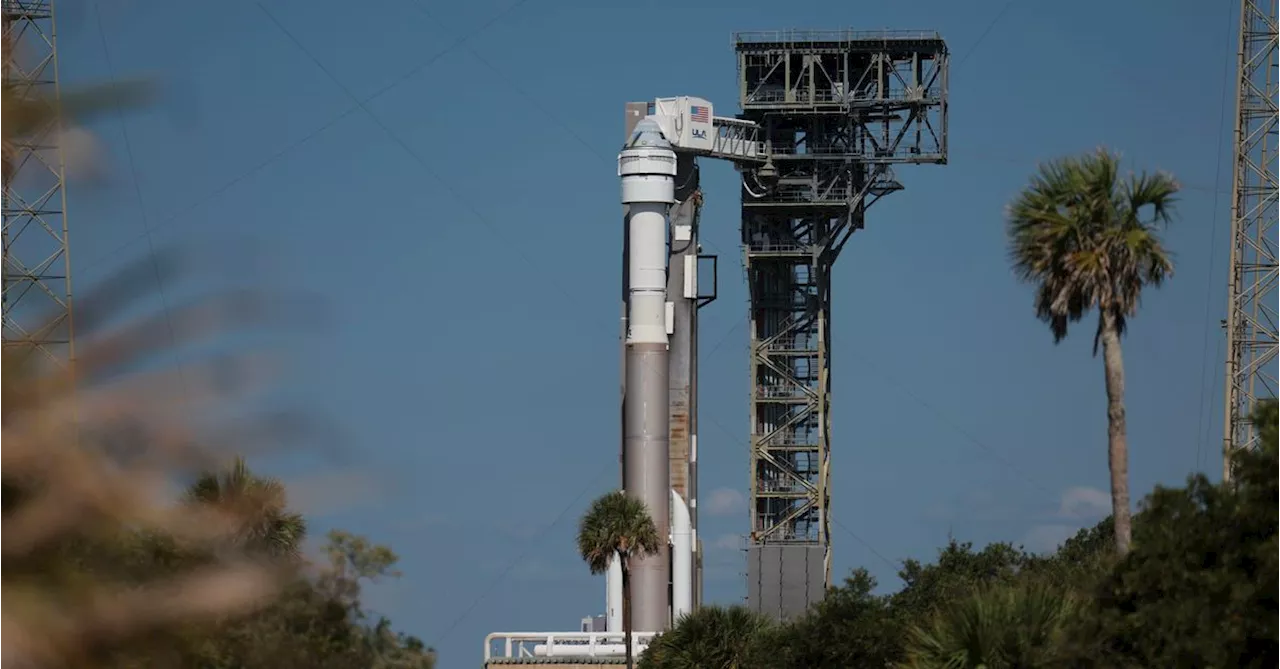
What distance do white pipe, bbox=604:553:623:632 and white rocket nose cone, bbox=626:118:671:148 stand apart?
1997cm

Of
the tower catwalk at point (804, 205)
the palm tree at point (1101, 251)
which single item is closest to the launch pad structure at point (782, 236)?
the tower catwalk at point (804, 205)

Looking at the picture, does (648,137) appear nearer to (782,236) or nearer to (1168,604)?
(782,236)

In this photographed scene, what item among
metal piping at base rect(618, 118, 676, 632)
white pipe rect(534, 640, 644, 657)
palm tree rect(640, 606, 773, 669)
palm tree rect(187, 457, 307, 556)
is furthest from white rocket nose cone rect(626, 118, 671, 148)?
palm tree rect(187, 457, 307, 556)

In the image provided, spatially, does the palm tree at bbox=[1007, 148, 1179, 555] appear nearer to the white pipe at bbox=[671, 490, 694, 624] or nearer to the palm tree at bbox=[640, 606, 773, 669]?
the palm tree at bbox=[640, 606, 773, 669]

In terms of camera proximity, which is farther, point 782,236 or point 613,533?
point 782,236

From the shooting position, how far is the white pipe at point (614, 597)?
311ft

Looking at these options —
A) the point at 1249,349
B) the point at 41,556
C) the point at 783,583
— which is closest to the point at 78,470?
the point at 41,556

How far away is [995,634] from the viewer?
33812 millimetres

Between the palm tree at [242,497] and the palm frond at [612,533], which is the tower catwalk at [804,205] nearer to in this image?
the palm frond at [612,533]

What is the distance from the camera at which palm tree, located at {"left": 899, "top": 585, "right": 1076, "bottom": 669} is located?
1329 inches

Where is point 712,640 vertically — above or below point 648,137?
below

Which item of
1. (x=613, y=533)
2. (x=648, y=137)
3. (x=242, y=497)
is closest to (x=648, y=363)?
(x=648, y=137)

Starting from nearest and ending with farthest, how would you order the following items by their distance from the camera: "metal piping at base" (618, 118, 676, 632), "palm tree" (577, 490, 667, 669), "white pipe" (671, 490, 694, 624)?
"palm tree" (577, 490, 667, 669) → "metal piping at base" (618, 118, 676, 632) → "white pipe" (671, 490, 694, 624)

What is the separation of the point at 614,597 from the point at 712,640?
2864 centimetres
